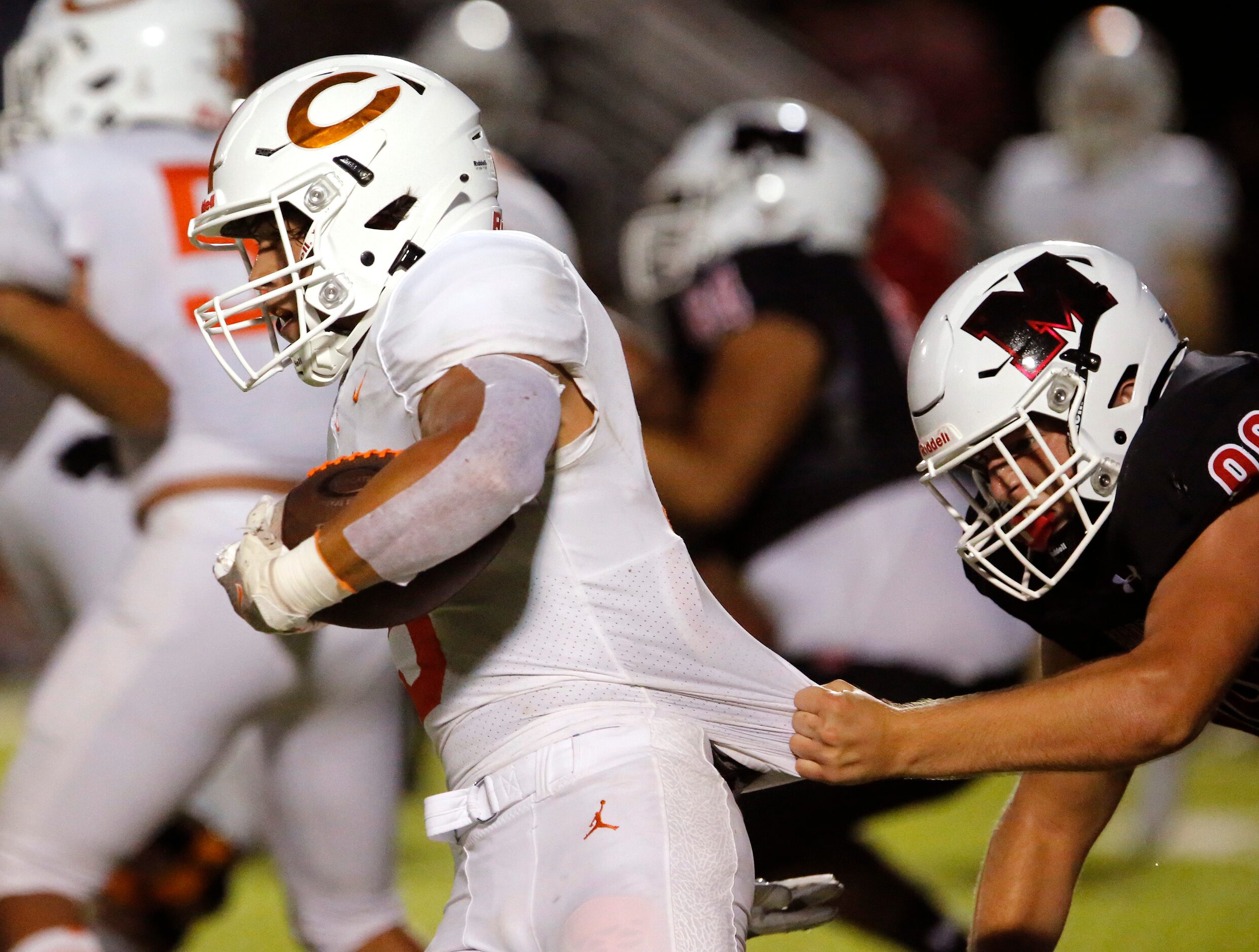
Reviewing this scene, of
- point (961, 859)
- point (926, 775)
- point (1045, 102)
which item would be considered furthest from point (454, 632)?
point (1045, 102)

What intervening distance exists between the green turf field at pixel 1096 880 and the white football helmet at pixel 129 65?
2.09m

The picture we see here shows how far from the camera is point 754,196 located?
4137 millimetres

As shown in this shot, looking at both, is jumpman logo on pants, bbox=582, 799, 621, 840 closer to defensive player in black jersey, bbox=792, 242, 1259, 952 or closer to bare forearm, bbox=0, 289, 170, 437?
defensive player in black jersey, bbox=792, 242, 1259, 952

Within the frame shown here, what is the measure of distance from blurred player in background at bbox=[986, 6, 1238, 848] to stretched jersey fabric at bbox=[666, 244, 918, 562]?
3.28 meters

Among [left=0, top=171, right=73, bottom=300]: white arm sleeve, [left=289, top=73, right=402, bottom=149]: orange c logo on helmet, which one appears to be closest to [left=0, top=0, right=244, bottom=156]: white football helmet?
[left=0, top=171, right=73, bottom=300]: white arm sleeve

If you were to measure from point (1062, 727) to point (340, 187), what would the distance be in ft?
3.57

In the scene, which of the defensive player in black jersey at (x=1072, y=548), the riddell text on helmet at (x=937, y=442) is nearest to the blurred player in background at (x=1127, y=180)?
the defensive player in black jersey at (x=1072, y=548)

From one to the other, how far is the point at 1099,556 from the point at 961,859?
10.3 feet

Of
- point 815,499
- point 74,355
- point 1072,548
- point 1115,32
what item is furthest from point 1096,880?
point 1115,32

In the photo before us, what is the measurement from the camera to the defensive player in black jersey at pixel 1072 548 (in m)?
1.98

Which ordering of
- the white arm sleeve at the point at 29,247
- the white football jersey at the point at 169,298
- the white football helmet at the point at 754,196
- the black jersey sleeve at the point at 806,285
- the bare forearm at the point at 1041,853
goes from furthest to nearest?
the white football helmet at the point at 754,196, the black jersey sleeve at the point at 806,285, the white football jersey at the point at 169,298, the white arm sleeve at the point at 29,247, the bare forearm at the point at 1041,853

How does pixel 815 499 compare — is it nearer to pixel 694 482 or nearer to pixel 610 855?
pixel 694 482

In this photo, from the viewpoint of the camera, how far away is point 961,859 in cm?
517

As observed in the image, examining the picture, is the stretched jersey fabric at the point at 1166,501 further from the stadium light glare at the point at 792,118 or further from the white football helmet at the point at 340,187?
the stadium light glare at the point at 792,118
